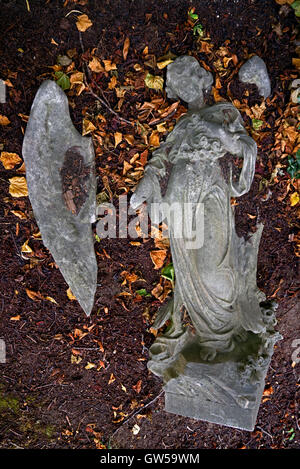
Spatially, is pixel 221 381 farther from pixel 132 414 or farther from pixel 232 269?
pixel 132 414

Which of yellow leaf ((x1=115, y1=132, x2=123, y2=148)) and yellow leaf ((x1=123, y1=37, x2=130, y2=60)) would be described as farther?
yellow leaf ((x1=115, y1=132, x2=123, y2=148))

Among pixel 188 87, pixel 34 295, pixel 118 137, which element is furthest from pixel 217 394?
pixel 118 137

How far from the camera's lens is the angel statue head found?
7.05 ft

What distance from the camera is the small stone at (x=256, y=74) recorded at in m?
2.83

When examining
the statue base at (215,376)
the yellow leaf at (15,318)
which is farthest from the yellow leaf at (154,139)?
the yellow leaf at (15,318)

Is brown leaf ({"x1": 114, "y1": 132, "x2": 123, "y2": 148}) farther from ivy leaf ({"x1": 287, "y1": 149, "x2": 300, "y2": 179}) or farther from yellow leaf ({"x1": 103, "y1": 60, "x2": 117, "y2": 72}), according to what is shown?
ivy leaf ({"x1": 287, "y1": 149, "x2": 300, "y2": 179})

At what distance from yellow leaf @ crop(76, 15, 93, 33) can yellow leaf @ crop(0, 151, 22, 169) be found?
983mm

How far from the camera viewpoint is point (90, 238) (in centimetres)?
303

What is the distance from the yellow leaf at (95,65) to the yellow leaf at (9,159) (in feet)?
2.69

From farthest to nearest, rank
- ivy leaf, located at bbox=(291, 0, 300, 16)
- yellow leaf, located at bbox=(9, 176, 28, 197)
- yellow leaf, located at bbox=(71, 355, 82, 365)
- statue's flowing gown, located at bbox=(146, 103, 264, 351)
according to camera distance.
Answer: yellow leaf, located at bbox=(71, 355, 82, 365) < yellow leaf, located at bbox=(9, 176, 28, 197) < ivy leaf, located at bbox=(291, 0, 300, 16) < statue's flowing gown, located at bbox=(146, 103, 264, 351)

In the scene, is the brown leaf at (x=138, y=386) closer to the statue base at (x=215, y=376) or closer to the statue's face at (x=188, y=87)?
the statue base at (x=215, y=376)

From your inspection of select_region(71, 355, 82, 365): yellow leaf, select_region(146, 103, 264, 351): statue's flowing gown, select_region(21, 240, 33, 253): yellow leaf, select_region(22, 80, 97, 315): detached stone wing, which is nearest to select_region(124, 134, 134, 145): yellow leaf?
select_region(22, 80, 97, 315): detached stone wing

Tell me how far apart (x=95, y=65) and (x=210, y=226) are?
1.45m

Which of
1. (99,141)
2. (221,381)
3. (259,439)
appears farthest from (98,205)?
(259,439)
